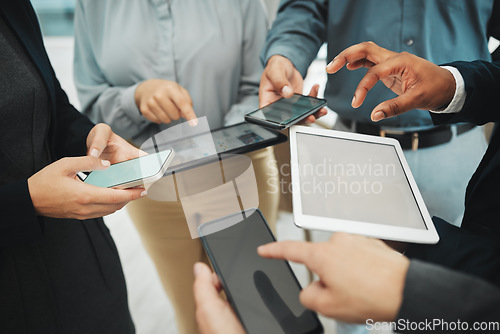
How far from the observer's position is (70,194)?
0.36 m

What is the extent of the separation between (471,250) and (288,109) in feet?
0.93

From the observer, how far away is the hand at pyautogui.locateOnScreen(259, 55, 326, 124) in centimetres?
51

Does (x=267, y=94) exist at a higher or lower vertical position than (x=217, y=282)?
higher

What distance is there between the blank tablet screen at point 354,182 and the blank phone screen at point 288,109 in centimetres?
5

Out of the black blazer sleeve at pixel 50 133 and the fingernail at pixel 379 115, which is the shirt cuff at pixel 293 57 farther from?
the black blazer sleeve at pixel 50 133

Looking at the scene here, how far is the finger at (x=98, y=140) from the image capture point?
0.42 m

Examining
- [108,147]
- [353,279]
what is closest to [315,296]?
[353,279]

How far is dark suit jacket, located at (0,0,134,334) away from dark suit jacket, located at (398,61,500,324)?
42cm

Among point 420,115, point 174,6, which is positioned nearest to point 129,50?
point 174,6

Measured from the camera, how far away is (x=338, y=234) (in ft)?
0.88

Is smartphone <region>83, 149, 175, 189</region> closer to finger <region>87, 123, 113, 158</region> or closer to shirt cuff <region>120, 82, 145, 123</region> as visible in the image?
finger <region>87, 123, 113, 158</region>

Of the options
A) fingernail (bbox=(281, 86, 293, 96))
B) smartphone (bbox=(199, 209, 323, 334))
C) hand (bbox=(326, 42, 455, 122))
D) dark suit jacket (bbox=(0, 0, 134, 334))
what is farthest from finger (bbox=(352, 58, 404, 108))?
dark suit jacket (bbox=(0, 0, 134, 334))

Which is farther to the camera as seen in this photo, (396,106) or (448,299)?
(396,106)

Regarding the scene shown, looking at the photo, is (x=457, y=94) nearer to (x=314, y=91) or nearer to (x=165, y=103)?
(x=314, y=91)
